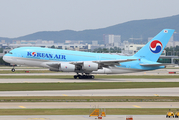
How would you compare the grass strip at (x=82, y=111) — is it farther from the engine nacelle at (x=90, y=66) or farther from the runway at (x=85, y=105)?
the engine nacelle at (x=90, y=66)

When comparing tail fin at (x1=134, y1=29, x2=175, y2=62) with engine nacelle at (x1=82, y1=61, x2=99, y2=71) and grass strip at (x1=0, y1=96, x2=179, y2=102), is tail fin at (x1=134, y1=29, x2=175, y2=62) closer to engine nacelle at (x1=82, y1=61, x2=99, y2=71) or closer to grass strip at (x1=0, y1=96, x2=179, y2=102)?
engine nacelle at (x1=82, y1=61, x2=99, y2=71)

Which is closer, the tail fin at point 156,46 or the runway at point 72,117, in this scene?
the runway at point 72,117

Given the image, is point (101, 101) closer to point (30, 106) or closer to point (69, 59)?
point (30, 106)

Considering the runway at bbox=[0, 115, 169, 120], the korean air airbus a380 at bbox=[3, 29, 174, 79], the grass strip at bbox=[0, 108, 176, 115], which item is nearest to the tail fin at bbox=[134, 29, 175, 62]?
the korean air airbus a380 at bbox=[3, 29, 174, 79]

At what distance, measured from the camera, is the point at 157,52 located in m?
60.9

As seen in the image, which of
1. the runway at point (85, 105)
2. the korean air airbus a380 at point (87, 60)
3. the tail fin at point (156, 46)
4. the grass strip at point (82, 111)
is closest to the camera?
the grass strip at point (82, 111)

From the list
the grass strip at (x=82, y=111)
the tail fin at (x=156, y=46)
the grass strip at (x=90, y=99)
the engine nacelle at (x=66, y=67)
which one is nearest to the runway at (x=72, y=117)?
the grass strip at (x=82, y=111)

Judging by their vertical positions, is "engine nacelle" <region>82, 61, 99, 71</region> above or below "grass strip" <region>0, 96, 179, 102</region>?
above

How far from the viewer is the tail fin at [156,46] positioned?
60.3 meters

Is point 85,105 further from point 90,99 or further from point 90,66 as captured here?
point 90,66

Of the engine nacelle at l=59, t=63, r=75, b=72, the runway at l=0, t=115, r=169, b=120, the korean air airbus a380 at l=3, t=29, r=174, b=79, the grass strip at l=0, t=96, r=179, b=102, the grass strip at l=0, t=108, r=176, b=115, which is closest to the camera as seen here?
the runway at l=0, t=115, r=169, b=120

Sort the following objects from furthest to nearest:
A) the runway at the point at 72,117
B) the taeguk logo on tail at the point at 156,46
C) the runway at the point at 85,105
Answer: the taeguk logo on tail at the point at 156,46 < the runway at the point at 85,105 < the runway at the point at 72,117

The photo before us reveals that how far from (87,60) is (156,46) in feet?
45.6

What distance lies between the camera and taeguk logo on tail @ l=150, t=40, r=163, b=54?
198ft
